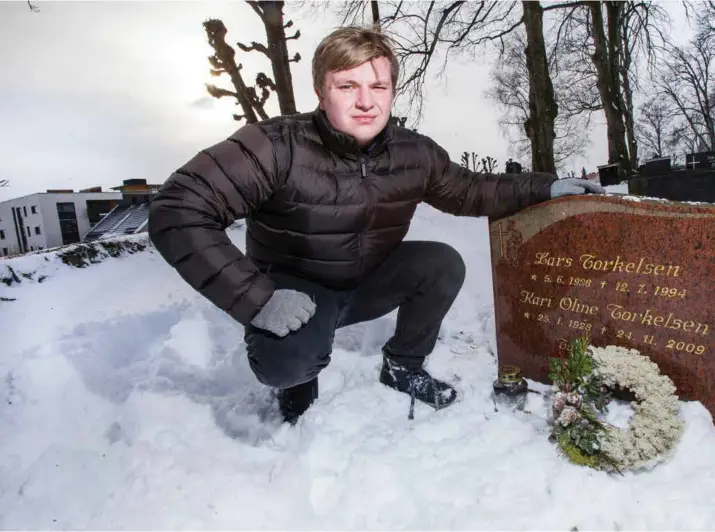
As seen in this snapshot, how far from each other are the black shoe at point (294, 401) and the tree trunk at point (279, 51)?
837 centimetres

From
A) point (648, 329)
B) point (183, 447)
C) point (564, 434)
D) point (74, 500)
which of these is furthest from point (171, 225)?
point (648, 329)

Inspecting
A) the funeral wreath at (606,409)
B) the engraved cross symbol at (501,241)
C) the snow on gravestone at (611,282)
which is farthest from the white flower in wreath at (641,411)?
the engraved cross symbol at (501,241)

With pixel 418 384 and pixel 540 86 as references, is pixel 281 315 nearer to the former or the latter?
pixel 418 384

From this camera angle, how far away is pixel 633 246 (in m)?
2.23

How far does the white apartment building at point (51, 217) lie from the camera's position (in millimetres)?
40312

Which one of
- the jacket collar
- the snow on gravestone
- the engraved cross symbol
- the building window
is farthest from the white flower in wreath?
the building window

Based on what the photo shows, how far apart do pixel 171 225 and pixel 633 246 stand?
2.27 meters

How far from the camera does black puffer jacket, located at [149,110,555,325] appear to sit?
186 cm

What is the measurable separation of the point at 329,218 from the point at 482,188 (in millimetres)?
1005

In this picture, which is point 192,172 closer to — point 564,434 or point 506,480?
point 506,480

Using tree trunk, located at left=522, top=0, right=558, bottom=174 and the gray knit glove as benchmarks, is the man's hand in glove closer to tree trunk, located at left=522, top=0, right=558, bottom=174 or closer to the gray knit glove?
the gray knit glove

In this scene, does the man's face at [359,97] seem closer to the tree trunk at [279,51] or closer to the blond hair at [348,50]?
the blond hair at [348,50]

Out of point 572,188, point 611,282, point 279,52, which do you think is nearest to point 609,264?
point 611,282

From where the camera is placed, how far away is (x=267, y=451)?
2100mm
